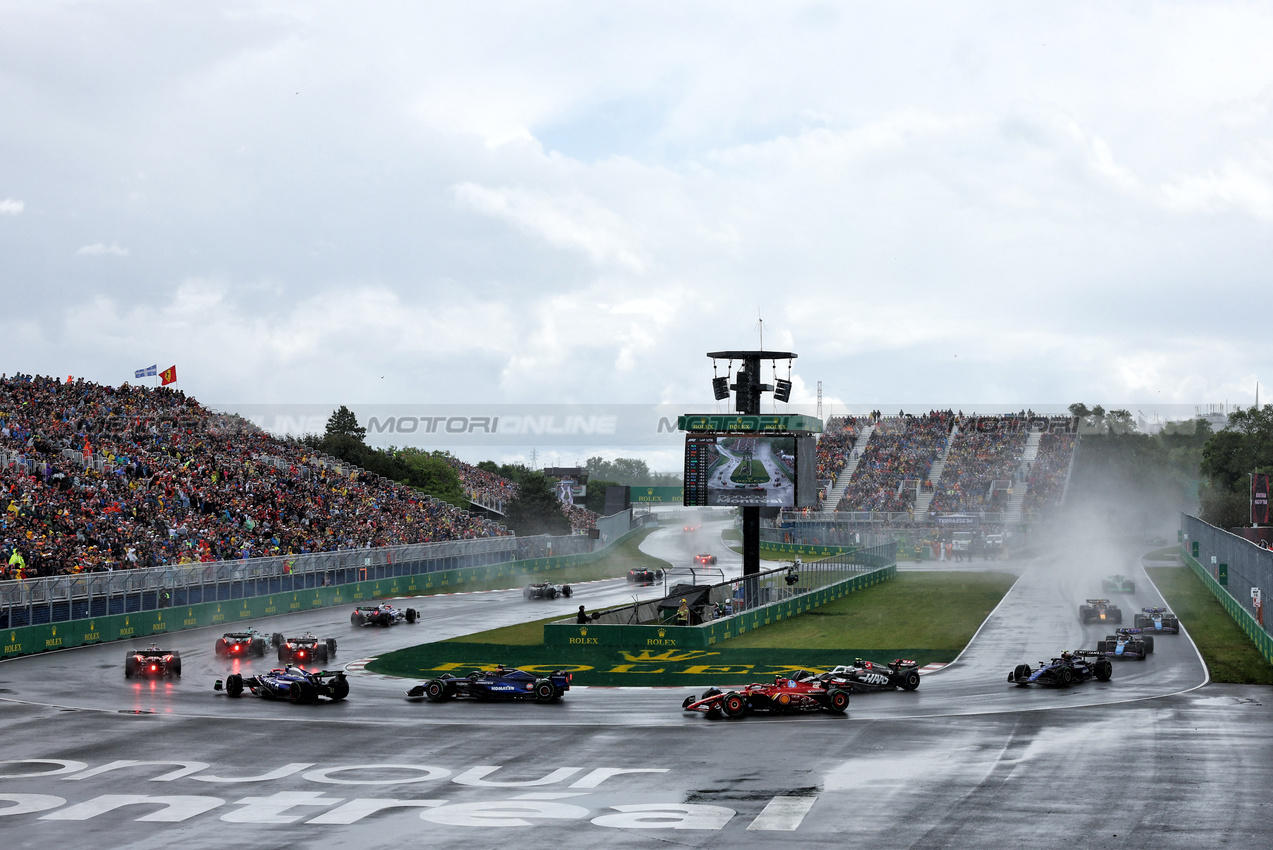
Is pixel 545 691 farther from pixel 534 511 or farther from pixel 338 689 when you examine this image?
pixel 534 511

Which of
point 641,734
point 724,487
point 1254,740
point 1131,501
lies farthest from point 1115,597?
point 1131,501

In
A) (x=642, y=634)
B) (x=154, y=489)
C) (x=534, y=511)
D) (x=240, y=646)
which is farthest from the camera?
(x=534, y=511)

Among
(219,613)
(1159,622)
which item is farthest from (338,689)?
(1159,622)

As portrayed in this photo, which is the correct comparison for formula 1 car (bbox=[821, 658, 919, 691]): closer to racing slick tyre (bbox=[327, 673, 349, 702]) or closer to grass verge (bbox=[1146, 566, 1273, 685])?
grass verge (bbox=[1146, 566, 1273, 685])

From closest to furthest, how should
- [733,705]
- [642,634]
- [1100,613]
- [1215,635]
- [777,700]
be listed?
[733,705] < [777,700] < [642,634] < [1215,635] < [1100,613]

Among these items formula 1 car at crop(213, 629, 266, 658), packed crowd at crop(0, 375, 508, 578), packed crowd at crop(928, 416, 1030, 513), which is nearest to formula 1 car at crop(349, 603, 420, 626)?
packed crowd at crop(0, 375, 508, 578)

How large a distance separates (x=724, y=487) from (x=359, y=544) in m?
24.6

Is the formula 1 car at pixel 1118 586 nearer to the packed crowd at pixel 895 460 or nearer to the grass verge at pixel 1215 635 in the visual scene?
the grass verge at pixel 1215 635

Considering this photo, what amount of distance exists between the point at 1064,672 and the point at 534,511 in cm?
7127

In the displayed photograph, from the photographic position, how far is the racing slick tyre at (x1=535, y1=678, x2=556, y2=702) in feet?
94.4

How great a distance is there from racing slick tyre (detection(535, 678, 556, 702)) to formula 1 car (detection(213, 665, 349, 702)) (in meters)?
4.72

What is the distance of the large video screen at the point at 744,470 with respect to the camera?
47625 millimetres

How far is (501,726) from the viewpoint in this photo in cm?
2566

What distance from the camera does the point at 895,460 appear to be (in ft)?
360
